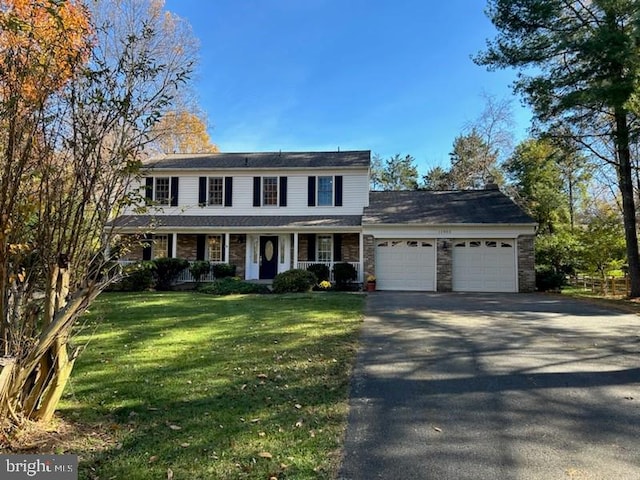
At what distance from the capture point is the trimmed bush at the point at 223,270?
1764 centimetres

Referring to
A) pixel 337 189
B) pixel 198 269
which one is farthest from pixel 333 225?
pixel 198 269

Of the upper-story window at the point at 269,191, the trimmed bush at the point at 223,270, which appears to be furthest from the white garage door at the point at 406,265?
the trimmed bush at the point at 223,270

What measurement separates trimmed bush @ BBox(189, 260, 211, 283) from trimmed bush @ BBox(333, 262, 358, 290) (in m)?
5.34

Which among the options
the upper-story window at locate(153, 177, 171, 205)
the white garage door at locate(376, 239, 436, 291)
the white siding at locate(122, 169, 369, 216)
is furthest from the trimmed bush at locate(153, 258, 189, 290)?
the white garage door at locate(376, 239, 436, 291)

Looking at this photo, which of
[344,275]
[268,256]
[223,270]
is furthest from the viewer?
[268,256]

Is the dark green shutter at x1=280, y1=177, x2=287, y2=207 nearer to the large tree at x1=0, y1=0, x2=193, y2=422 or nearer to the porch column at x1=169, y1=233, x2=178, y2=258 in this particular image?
the porch column at x1=169, y1=233, x2=178, y2=258

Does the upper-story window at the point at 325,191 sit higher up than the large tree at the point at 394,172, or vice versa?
the large tree at the point at 394,172

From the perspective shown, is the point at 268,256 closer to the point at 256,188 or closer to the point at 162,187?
the point at 256,188

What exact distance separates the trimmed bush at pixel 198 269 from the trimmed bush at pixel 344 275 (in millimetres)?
5342

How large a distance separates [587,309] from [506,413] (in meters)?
8.53

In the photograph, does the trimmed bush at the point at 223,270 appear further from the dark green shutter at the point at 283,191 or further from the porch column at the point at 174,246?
the dark green shutter at the point at 283,191

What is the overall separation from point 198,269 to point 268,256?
319 cm

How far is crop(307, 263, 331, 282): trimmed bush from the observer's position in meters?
17.1

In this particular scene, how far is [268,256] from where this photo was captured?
62.2ft
